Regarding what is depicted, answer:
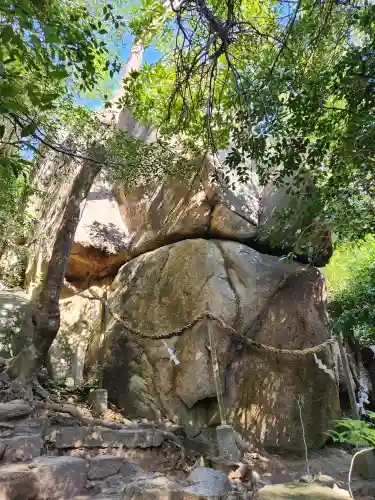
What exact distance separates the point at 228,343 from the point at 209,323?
62cm

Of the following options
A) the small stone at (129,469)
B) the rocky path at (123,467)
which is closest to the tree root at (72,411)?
the rocky path at (123,467)

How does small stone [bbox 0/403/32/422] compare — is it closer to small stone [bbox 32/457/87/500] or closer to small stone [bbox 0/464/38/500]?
small stone [bbox 32/457/87/500]

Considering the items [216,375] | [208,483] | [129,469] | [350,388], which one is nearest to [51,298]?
[129,469]

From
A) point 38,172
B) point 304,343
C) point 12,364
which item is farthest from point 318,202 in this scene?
point 38,172

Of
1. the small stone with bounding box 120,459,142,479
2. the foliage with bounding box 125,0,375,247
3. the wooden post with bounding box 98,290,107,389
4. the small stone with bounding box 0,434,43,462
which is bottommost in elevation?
the small stone with bounding box 120,459,142,479

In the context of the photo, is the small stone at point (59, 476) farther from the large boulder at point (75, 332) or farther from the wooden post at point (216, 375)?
the large boulder at point (75, 332)

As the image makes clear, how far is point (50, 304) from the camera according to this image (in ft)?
18.3

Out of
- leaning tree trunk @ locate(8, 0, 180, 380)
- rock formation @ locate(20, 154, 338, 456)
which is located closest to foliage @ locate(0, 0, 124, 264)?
leaning tree trunk @ locate(8, 0, 180, 380)

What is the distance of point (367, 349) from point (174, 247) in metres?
6.77

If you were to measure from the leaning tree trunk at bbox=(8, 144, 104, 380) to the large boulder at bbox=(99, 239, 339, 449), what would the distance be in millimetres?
1609

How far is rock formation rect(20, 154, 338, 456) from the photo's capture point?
640 centimetres

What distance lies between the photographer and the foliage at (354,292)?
21.2 ft

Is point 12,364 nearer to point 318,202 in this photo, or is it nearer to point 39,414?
point 39,414

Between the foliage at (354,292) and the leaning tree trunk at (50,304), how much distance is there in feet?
15.1
